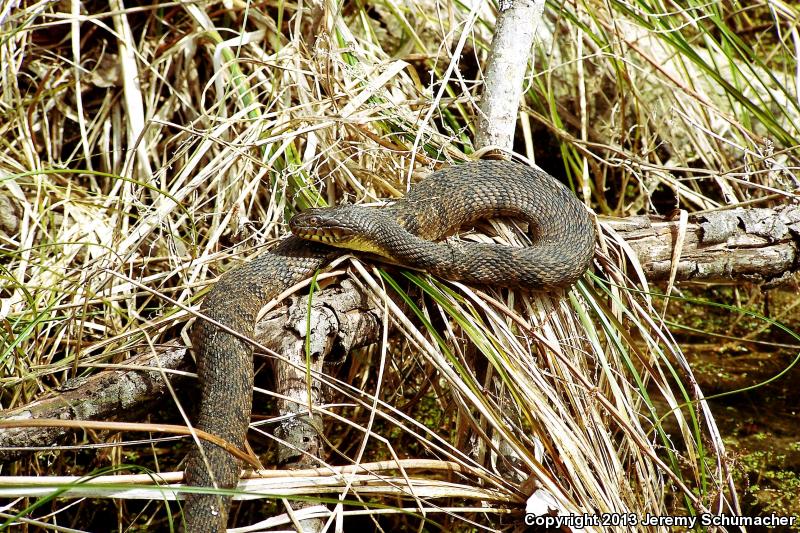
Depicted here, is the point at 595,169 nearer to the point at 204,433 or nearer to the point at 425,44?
the point at 425,44

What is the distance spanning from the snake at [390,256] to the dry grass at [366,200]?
14 cm

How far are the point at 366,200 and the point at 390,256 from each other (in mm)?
637

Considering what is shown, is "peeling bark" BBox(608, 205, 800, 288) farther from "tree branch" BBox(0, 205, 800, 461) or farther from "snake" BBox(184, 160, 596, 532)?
"snake" BBox(184, 160, 596, 532)

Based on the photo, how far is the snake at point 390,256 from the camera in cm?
293

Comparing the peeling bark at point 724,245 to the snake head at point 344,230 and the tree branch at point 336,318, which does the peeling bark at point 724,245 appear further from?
the snake head at point 344,230

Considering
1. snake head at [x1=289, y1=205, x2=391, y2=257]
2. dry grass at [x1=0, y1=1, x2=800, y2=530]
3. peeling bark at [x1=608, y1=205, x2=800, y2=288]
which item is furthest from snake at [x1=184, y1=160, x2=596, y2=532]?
peeling bark at [x1=608, y1=205, x2=800, y2=288]

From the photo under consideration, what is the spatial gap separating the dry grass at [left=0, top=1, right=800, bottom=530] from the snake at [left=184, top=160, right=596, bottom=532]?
14cm

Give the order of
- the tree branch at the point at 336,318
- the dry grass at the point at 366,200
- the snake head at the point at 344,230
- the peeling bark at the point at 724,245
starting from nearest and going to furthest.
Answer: the tree branch at the point at 336,318
the dry grass at the point at 366,200
the snake head at the point at 344,230
the peeling bark at the point at 724,245

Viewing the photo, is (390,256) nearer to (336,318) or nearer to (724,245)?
(336,318)

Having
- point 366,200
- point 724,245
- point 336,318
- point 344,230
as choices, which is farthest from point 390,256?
point 724,245

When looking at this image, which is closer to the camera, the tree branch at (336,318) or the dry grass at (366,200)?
the tree branch at (336,318)

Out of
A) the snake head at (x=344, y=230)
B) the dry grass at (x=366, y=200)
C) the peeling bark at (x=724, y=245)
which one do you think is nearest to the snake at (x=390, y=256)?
the snake head at (x=344, y=230)

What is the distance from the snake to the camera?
2934 millimetres

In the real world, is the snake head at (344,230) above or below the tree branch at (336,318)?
above
